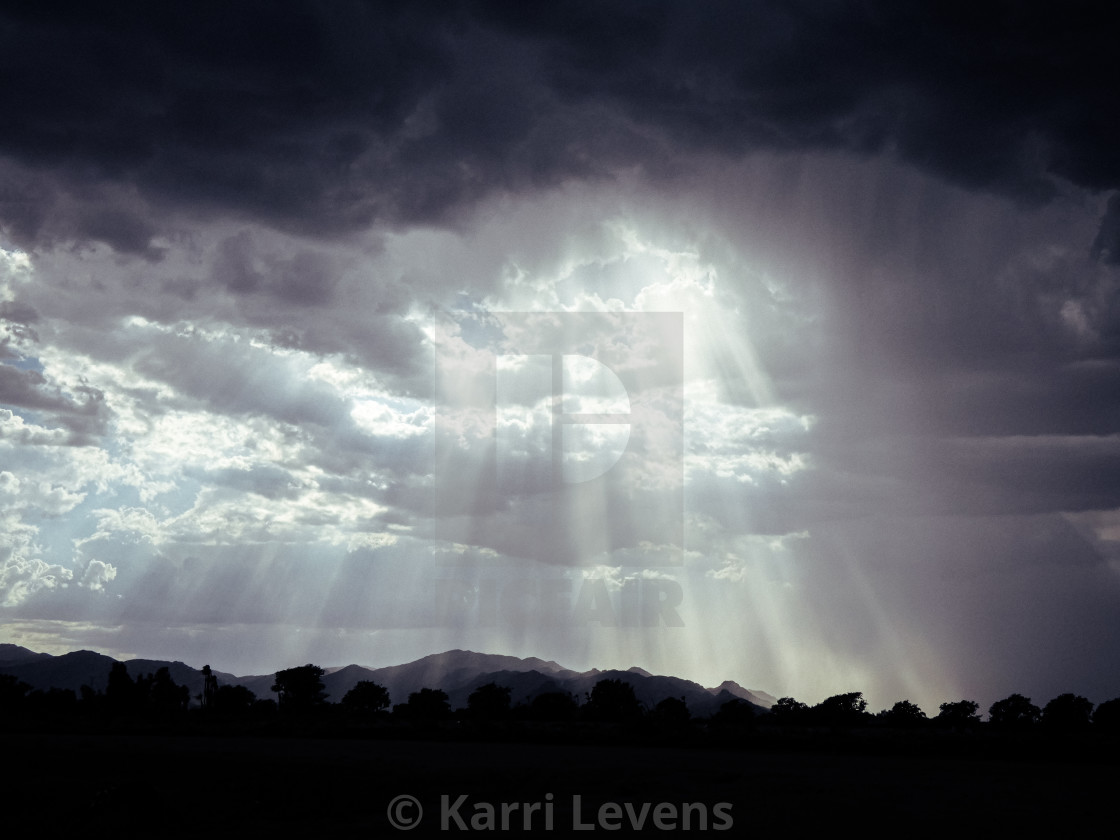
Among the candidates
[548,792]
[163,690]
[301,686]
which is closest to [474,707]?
[301,686]

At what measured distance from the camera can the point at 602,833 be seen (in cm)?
2298

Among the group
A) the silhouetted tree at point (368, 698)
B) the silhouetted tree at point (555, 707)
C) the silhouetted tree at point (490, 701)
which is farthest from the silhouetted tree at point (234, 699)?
the silhouetted tree at point (555, 707)

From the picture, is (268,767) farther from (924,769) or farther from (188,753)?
(924,769)

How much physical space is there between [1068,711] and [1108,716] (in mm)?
6086

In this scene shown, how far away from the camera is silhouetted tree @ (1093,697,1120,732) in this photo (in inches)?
4385

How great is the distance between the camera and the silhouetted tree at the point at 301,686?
178 metres

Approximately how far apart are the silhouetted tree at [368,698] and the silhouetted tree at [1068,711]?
115m

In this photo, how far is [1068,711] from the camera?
121 m

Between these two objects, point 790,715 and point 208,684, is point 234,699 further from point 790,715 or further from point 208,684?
point 790,715

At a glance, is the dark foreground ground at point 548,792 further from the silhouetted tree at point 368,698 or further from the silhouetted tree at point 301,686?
the silhouetted tree at point 301,686

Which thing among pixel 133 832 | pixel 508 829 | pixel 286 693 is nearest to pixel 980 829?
pixel 508 829

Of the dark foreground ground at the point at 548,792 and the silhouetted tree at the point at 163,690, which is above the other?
the silhouetted tree at the point at 163,690

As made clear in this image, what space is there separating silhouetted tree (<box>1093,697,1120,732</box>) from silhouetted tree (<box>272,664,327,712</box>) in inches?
5246

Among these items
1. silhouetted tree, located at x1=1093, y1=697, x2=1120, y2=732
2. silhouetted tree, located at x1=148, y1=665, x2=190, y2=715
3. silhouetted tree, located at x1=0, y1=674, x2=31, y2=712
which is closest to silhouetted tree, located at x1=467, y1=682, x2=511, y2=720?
silhouetted tree, located at x1=148, y1=665, x2=190, y2=715
